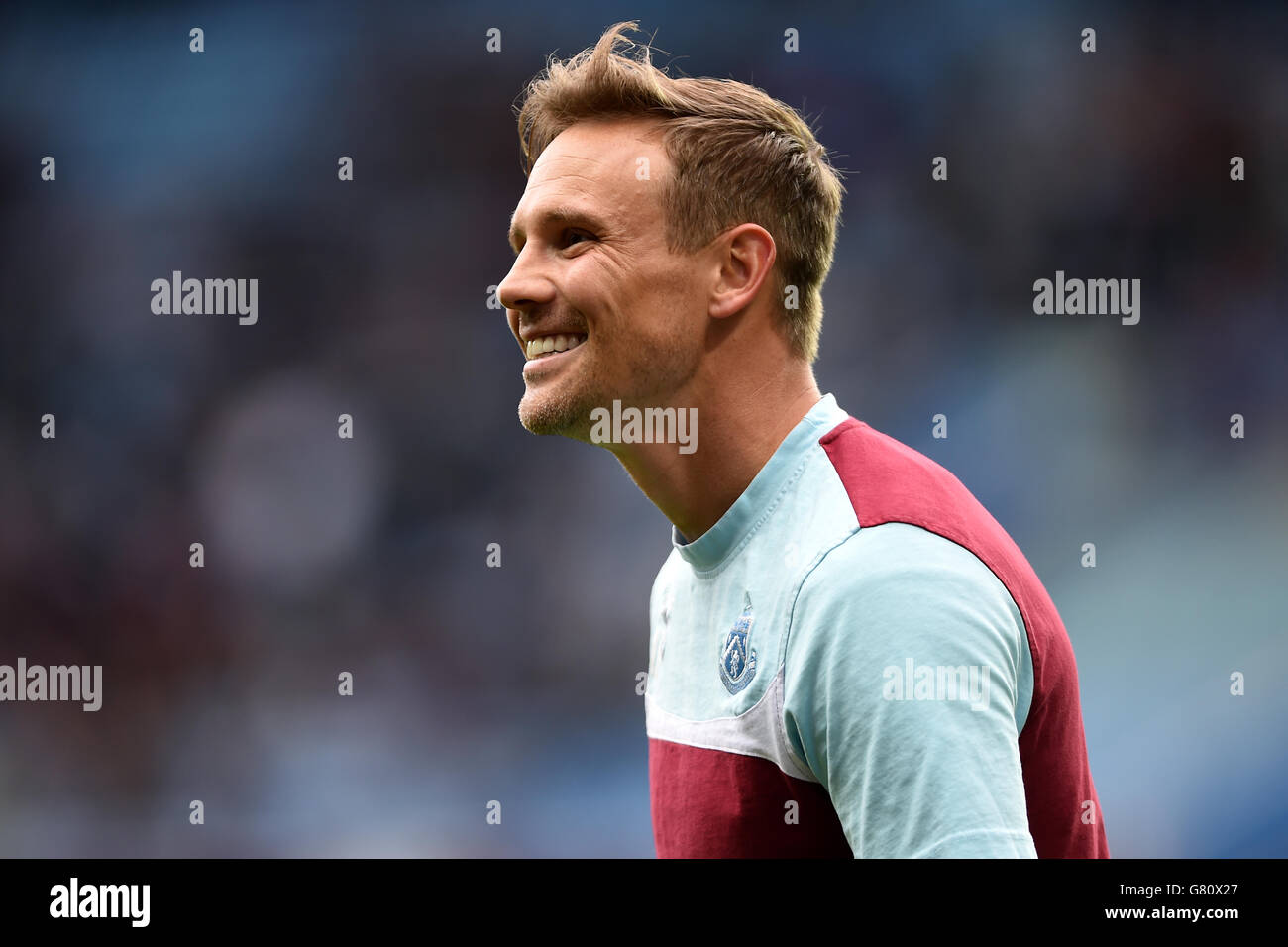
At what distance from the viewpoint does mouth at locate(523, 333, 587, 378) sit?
2322mm

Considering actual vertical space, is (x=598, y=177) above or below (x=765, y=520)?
above

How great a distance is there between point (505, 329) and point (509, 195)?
104 centimetres

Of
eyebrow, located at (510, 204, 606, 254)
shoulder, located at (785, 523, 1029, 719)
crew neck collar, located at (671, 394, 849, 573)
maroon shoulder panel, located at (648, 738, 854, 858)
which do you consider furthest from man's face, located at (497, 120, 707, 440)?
maroon shoulder panel, located at (648, 738, 854, 858)

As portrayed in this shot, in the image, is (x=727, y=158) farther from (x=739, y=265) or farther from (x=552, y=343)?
(x=552, y=343)

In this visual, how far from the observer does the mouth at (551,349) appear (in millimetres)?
2322

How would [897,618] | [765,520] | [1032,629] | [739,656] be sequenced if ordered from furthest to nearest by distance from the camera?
[765,520] → [739,656] → [1032,629] → [897,618]

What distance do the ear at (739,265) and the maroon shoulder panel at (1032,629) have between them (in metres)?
0.42

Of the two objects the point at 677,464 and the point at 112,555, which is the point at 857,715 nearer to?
the point at 677,464

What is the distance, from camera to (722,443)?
235cm

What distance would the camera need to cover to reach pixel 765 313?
241 cm

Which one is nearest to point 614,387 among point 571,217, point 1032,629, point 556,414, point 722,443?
point 556,414

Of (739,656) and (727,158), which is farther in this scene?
(727,158)

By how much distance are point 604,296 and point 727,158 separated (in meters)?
0.44

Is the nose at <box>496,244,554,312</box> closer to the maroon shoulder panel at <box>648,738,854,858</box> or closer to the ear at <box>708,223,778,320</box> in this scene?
the ear at <box>708,223,778,320</box>
